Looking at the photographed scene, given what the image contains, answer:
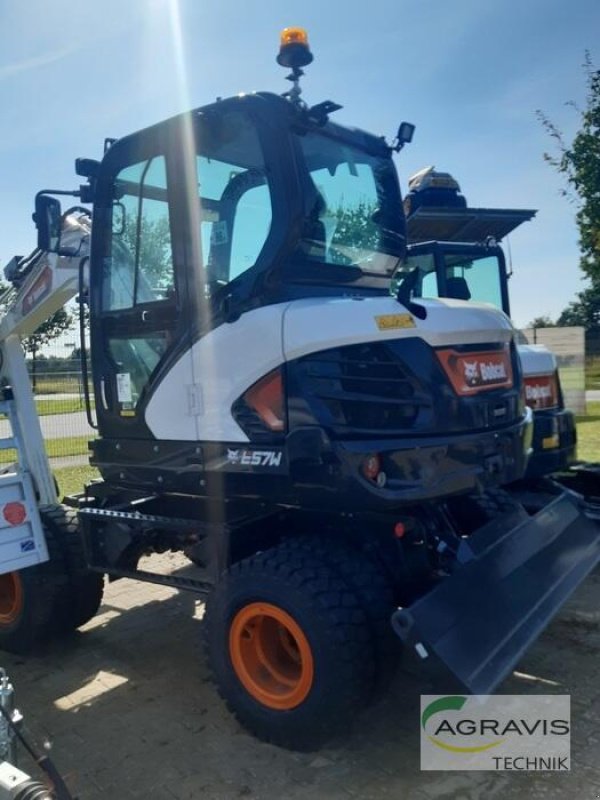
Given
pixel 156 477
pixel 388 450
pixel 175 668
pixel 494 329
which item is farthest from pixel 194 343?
pixel 175 668

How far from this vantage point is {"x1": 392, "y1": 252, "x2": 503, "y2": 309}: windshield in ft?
24.4

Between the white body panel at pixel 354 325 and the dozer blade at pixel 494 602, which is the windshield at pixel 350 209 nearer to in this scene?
the white body panel at pixel 354 325

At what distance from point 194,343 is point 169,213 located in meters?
0.70

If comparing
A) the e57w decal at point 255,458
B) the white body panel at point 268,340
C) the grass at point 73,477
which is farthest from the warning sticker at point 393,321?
the grass at point 73,477

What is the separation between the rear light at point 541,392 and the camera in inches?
242

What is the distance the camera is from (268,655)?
3.37 metres

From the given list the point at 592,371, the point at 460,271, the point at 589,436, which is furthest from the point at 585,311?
the point at 460,271

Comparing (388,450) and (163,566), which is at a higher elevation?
(388,450)

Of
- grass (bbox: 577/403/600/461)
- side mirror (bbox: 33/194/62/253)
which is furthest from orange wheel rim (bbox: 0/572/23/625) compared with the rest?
grass (bbox: 577/403/600/461)

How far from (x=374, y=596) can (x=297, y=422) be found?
0.84 metres

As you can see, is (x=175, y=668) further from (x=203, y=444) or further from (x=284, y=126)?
(x=284, y=126)

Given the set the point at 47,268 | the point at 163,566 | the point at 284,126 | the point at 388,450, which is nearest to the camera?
the point at 388,450

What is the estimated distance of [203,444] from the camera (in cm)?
349

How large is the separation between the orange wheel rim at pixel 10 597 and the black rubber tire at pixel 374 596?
7.12 ft
